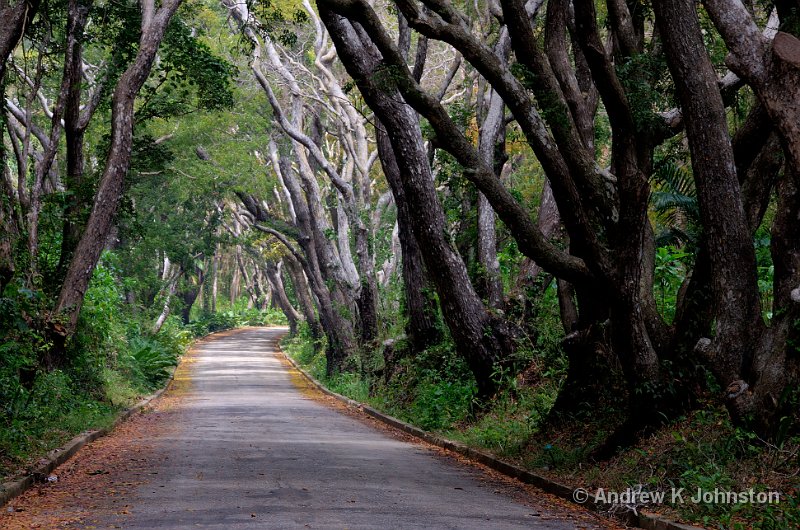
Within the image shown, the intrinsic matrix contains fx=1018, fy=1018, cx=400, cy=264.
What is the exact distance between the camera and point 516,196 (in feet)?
59.6

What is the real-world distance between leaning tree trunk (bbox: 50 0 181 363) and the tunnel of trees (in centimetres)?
4

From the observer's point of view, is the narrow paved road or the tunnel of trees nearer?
the narrow paved road

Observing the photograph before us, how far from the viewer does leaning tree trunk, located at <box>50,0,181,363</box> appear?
16.9 meters

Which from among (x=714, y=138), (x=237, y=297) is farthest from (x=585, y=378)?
(x=237, y=297)

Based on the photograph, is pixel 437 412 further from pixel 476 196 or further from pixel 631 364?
pixel 631 364

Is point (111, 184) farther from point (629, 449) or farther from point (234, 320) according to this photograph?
point (234, 320)

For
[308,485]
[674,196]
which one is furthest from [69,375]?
[674,196]

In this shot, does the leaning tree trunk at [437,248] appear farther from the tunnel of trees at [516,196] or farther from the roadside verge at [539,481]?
the roadside verge at [539,481]

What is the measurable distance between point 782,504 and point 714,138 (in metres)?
3.30

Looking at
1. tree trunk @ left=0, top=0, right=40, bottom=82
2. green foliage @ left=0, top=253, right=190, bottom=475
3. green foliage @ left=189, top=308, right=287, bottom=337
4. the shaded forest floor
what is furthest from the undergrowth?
green foliage @ left=189, top=308, right=287, bottom=337

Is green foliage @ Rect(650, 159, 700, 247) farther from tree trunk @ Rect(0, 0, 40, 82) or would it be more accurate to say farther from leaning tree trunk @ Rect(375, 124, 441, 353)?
tree trunk @ Rect(0, 0, 40, 82)

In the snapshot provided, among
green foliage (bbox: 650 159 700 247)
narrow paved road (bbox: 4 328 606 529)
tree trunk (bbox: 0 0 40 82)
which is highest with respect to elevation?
tree trunk (bbox: 0 0 40 82)

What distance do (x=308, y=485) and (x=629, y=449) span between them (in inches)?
130

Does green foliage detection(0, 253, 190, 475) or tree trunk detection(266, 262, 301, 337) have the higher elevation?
tree trunk detection(266, 262, 301, 337)
